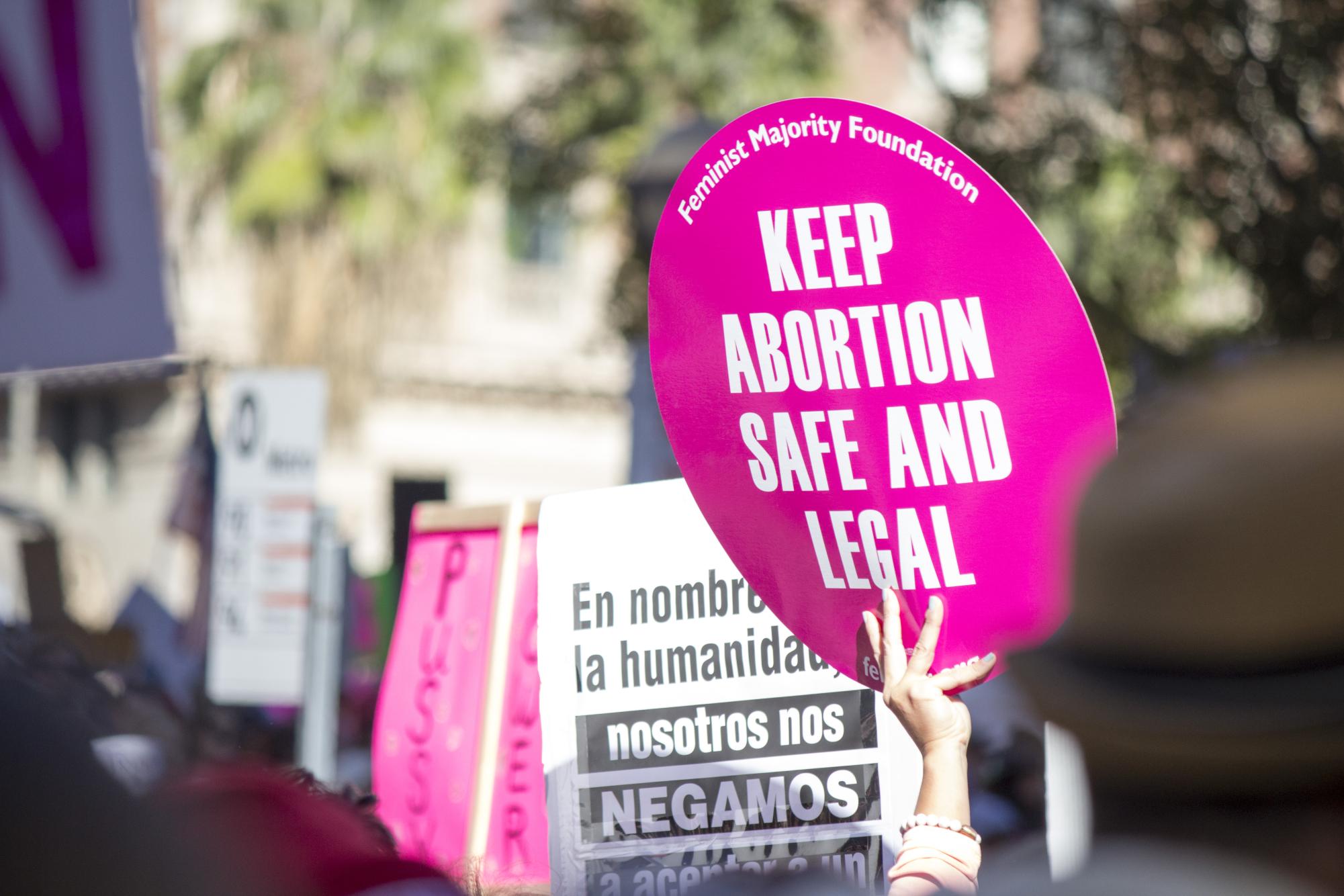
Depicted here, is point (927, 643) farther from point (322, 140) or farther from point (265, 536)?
point (322, 140)

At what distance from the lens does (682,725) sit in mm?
2320

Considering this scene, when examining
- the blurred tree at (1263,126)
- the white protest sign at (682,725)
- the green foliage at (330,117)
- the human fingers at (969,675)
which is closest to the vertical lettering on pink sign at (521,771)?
the white protest sign at (682,725)

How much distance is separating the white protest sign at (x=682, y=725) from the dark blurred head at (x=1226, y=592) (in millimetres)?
1213

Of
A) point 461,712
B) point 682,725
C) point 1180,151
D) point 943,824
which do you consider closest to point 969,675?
point 943,824

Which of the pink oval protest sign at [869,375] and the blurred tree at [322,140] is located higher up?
the blurred tree at [322,140]

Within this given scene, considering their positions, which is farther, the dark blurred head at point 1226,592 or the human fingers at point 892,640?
the human fingers at point 892,640

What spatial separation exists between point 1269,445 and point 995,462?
0.89 meters

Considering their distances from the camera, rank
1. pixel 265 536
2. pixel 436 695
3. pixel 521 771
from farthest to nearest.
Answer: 1. pixel 265 536
2. pixel 436 695
3. pixel 521 771

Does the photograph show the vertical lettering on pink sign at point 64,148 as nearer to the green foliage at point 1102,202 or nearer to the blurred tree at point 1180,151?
the blurred tree at point 1180,151

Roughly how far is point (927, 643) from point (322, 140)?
639 inches

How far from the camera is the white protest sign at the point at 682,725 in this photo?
2225 millimetres

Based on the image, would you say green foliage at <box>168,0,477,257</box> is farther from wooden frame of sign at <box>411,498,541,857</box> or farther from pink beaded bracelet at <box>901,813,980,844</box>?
pink beaded bracelet at <box>901,813,980,844</box>

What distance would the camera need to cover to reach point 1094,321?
9.60 metres

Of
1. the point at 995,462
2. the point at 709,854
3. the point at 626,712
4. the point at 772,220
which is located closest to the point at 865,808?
the point at 709,854
